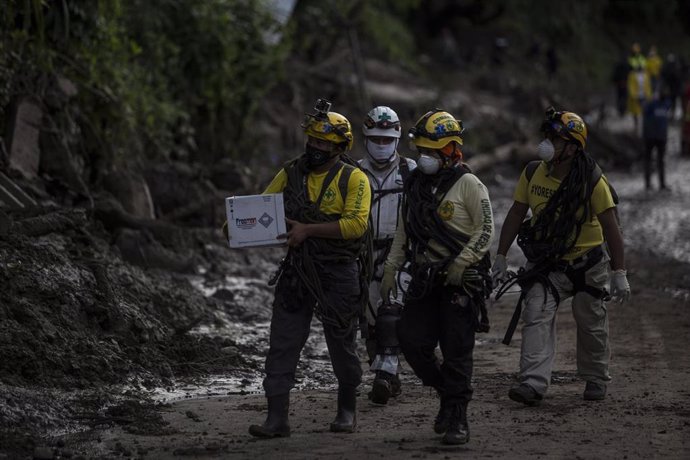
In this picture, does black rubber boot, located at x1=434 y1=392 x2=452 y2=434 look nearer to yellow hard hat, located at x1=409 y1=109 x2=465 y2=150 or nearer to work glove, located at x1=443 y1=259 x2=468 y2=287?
work glove, located at x1=443 y1=259 x2=468 y2=287

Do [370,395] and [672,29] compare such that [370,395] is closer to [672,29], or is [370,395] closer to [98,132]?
[98,132]

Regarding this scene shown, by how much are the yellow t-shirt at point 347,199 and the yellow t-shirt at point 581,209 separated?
4.83 ft

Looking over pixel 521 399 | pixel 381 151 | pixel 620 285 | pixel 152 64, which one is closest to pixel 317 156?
pixel 381 151

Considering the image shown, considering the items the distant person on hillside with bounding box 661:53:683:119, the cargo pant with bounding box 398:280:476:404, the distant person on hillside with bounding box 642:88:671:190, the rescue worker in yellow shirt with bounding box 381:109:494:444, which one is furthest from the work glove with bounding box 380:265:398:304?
the distant person on hillside with bounding box 661:53:683:119

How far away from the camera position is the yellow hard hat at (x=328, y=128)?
283 inches

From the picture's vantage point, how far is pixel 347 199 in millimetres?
7148

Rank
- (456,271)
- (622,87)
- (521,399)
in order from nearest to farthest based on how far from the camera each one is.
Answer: (456,271), (521,399), (622,87)

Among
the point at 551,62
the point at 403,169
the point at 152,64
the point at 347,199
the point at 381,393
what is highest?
the point at 551,62

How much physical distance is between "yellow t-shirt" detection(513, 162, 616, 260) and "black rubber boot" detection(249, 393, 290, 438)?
7.31 ft

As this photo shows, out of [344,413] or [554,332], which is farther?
[554,332]

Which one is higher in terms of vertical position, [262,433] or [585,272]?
[585,272]

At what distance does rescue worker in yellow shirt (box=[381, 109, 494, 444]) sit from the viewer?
23.1 feet

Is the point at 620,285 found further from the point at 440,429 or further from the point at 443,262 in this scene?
the point at 440,429

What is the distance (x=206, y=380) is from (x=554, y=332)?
2.46m
